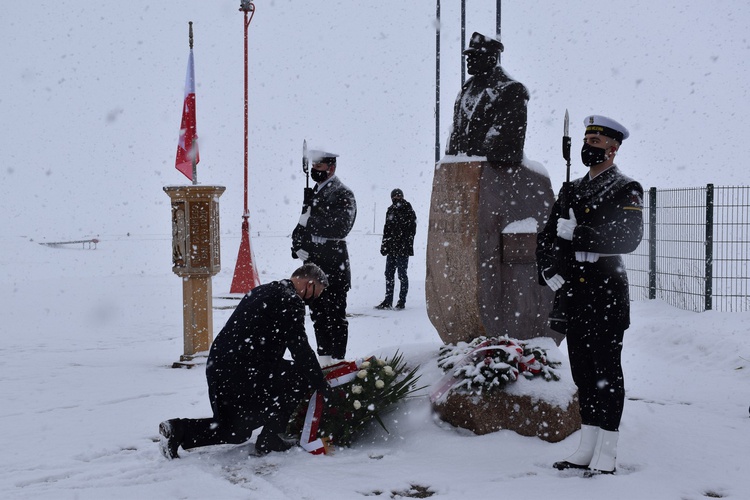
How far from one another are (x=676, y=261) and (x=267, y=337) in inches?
312

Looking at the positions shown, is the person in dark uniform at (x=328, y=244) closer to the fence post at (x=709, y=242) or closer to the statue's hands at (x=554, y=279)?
the statue's hands at (x=554, y=279)

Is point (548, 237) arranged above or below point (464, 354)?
above

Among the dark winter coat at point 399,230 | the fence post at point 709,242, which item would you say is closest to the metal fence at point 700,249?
the fence post at point 709,242

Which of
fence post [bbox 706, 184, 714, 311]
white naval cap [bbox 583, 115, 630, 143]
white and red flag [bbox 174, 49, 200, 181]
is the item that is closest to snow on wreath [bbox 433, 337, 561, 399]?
white naval cap [bbox 583, 115, 630, 143]

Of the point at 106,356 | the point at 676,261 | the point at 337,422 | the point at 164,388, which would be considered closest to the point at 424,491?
the point at 337,422

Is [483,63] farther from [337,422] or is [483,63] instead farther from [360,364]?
[337,422]

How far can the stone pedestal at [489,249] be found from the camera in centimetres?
510

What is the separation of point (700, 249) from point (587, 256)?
6.78m

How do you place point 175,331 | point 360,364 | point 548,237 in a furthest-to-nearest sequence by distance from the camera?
point 175,331, point 360,364, point 548,237

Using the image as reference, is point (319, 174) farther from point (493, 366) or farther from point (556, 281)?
point (556, 281)

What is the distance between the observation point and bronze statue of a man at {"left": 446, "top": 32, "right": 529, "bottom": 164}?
16.8ft

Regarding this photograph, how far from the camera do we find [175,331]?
9.32 metres

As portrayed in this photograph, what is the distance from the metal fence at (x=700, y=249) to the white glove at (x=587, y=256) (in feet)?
21.8

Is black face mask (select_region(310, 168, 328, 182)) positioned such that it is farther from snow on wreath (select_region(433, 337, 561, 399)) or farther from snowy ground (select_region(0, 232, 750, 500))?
snow on wreath (select_region(433, 337, 561, 399))
